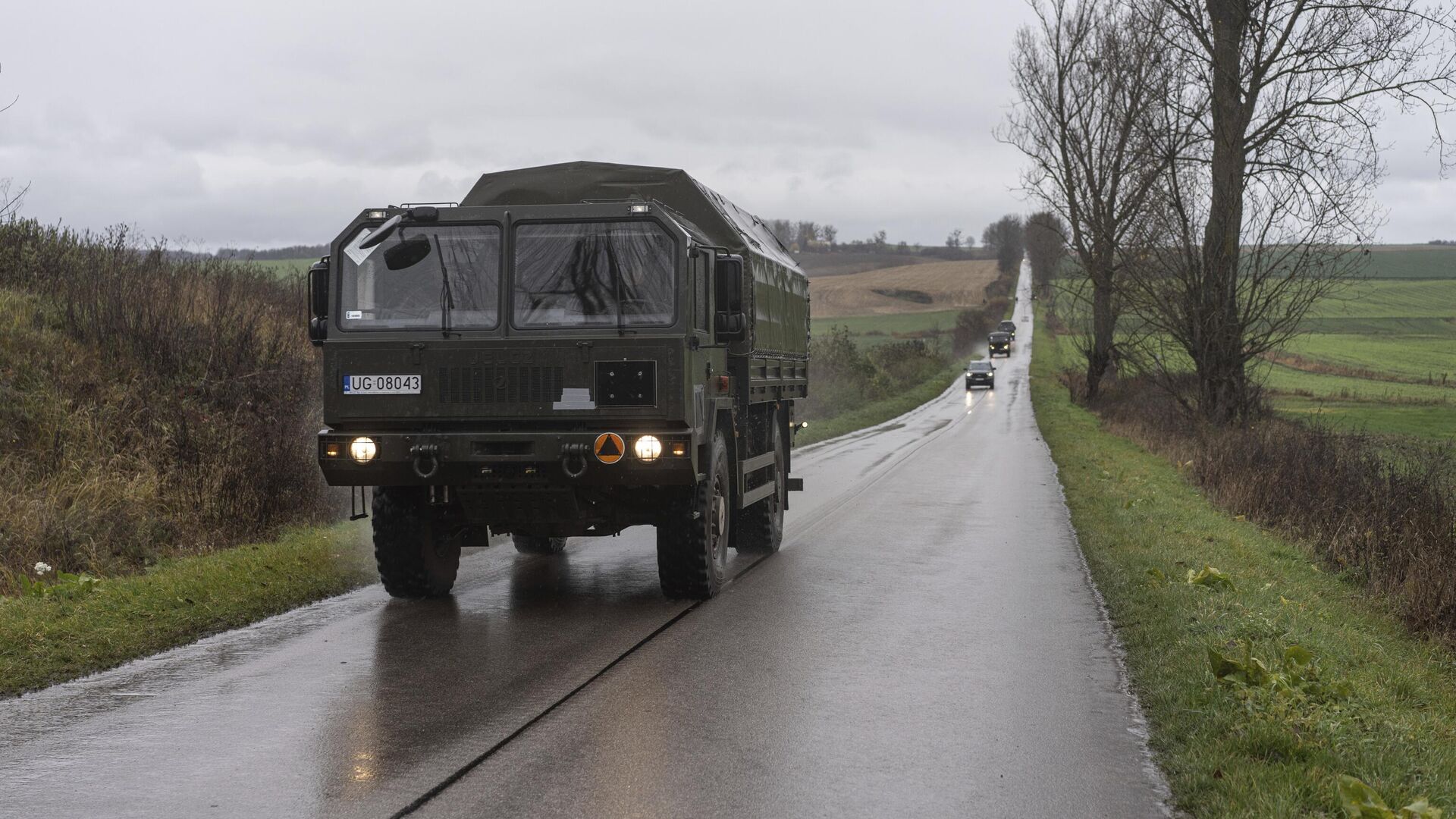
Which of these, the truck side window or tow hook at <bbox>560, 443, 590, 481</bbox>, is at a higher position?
the truck side window

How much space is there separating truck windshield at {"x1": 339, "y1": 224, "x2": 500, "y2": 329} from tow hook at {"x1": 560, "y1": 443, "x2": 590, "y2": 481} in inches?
42.2

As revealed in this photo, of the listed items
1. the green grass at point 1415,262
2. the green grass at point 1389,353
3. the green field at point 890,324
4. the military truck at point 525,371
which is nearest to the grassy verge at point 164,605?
the military truck at point 525,371

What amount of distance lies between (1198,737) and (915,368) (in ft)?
207

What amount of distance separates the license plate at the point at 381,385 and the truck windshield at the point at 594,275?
85 cm

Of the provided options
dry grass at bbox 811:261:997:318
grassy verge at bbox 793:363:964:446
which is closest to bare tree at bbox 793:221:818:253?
dry grass at bbox 811:261:997:318

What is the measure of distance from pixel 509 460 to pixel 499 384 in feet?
1.78

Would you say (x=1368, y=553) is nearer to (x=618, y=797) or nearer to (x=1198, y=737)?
(x=1198, y=737)

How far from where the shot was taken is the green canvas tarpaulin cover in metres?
11.2

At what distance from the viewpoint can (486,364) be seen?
879cm

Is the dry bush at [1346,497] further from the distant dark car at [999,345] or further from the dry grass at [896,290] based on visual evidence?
the dry grass at [896,290]

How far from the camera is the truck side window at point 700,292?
900cm

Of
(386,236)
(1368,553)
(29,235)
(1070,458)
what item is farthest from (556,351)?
(1070,458)

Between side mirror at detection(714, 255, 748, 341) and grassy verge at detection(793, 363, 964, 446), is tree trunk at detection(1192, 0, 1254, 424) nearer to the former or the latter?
grassy verge at detection(793, 363, 964, 446)

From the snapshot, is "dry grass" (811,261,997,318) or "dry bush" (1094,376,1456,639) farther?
"dry grass" (811,261,997,318)
